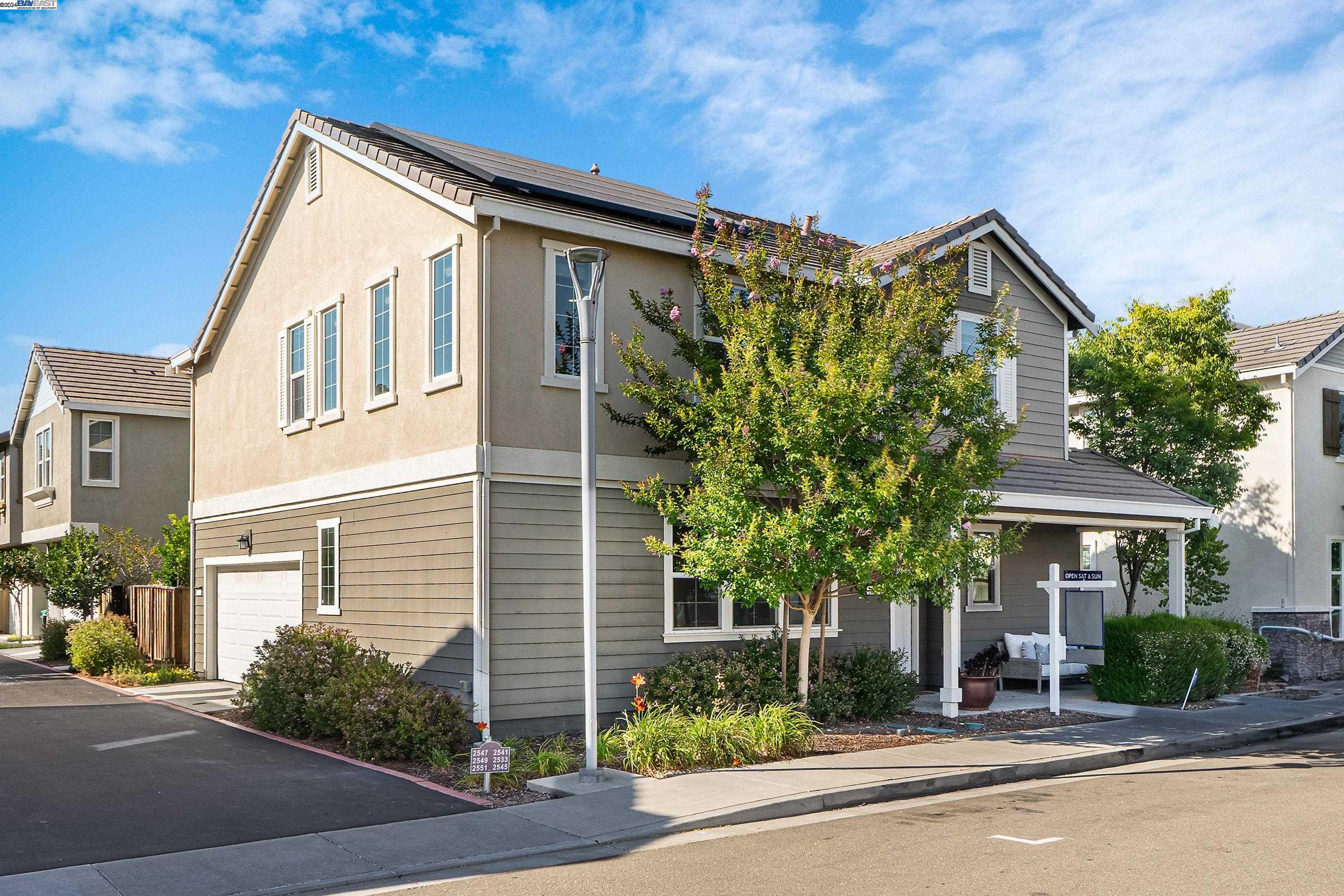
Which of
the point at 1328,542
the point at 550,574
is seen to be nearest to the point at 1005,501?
the point at 550,574

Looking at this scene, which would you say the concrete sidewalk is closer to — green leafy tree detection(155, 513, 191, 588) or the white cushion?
the white cushion

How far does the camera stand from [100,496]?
2758 cm

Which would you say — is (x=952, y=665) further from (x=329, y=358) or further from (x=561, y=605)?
(x=329, y=358)

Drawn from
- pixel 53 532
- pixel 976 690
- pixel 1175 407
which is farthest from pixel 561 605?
pixel 53 532

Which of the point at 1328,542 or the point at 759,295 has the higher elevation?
the point at 759,295

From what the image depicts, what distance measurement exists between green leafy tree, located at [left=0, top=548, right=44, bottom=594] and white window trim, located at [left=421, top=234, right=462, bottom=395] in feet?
52.9

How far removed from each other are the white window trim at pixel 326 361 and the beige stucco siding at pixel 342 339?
6cm

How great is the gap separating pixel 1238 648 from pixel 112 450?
82.4 ft

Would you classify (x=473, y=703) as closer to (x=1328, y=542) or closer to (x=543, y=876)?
(x=543, y=876)

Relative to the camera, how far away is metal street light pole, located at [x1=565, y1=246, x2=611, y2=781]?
34.9ft

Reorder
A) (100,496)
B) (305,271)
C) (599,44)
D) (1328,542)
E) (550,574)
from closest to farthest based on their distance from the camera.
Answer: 1. (550,574)
2. (599,44)
3. (305,271)
4. (1328,542)
5. (100,496)

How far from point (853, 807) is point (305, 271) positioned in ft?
39.3

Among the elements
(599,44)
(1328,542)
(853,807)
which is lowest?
(853,807)

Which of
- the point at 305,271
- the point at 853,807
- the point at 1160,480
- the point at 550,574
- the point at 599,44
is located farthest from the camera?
the point at 1160,480
